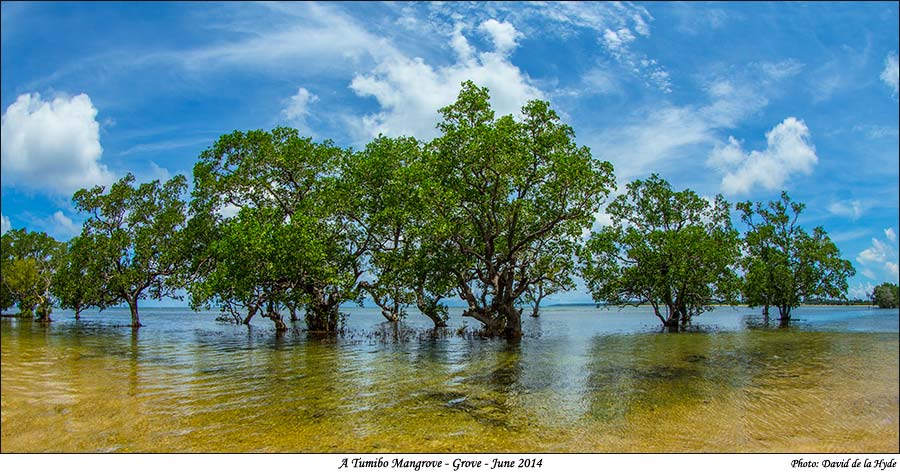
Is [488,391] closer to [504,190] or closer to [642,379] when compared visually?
[642,379]

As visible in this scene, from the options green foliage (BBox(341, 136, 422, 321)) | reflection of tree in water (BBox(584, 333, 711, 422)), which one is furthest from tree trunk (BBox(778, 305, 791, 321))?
green foliage (BBox(341, 136, 422, 321))

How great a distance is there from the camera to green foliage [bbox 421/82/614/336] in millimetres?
24453

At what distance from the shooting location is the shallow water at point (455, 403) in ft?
27.8

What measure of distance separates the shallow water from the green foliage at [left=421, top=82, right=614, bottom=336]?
330 inches

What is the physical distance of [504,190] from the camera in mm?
26562

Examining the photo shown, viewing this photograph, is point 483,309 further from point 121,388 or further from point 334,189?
point 121,388

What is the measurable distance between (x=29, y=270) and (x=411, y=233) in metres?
49.3

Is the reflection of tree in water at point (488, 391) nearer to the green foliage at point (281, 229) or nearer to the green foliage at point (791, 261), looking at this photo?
the green foliage at point (281, 229)

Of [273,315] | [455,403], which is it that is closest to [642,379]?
[455,403]

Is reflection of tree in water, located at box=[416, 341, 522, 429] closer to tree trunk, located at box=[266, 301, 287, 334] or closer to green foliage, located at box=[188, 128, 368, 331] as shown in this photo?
green foliage, located at box=[188, 128, 368, 331]

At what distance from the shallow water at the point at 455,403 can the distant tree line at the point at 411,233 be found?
843 centimetres

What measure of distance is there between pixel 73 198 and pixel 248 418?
4072cm

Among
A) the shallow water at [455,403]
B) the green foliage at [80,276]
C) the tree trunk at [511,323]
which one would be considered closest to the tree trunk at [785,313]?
the shallow water at [455,403]

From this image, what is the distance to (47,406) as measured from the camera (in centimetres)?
1095
